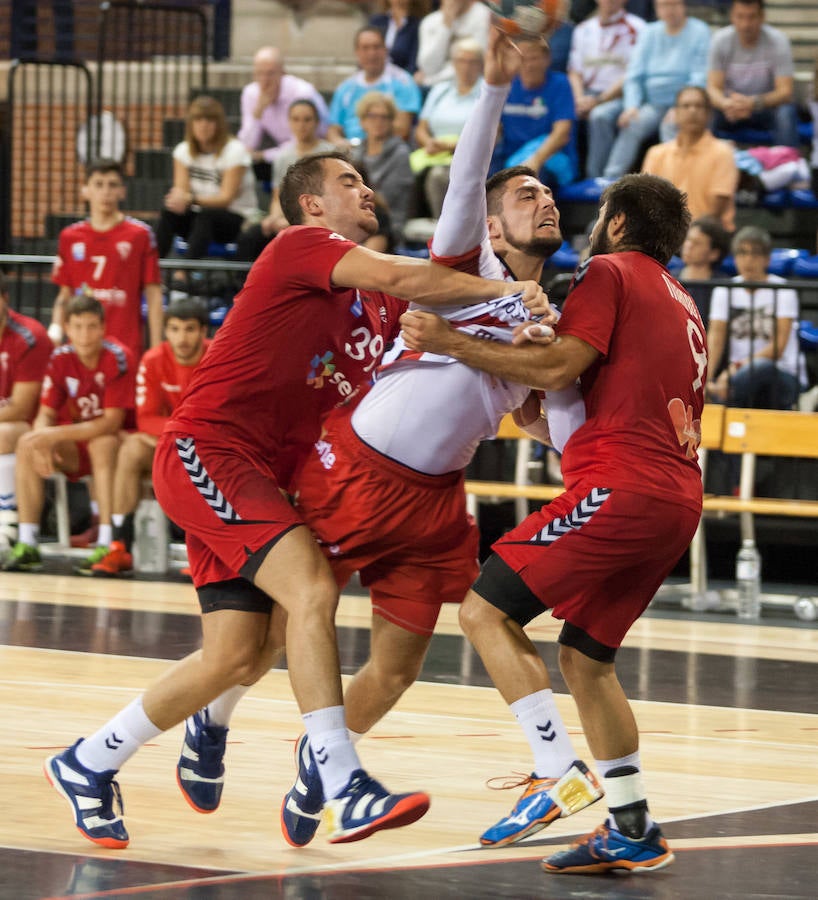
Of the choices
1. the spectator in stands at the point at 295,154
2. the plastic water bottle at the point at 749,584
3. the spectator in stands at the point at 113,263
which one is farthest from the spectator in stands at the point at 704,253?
the spectator in stands at the point at 113,263

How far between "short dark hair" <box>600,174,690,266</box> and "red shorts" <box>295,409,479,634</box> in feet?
2.63

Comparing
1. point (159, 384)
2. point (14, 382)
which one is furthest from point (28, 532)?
point (159, 384)

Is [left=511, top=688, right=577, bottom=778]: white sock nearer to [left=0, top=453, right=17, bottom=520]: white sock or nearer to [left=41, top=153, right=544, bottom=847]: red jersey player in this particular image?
[left=41, top=153, right=544, bottom=847]: red jersey player

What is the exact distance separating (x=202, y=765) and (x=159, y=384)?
565cm

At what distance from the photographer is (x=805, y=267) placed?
11.1 metres

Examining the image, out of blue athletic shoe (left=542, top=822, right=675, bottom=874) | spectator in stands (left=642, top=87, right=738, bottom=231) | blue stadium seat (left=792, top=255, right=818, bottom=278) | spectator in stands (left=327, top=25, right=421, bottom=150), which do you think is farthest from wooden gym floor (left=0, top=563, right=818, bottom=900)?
spectator in stands (left=327, top=25, right=421, bottom=150)

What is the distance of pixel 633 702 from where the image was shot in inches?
→ 275

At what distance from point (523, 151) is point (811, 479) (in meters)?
3.09

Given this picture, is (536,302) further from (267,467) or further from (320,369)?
(267,467)

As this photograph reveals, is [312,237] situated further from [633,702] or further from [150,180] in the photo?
[150,180]

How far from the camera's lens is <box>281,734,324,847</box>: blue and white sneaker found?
4535mm

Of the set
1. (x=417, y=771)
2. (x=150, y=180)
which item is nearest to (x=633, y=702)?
(x=417, y=771)

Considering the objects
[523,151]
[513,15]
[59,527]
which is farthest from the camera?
[523,151]

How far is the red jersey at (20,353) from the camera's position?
35.8 feet
